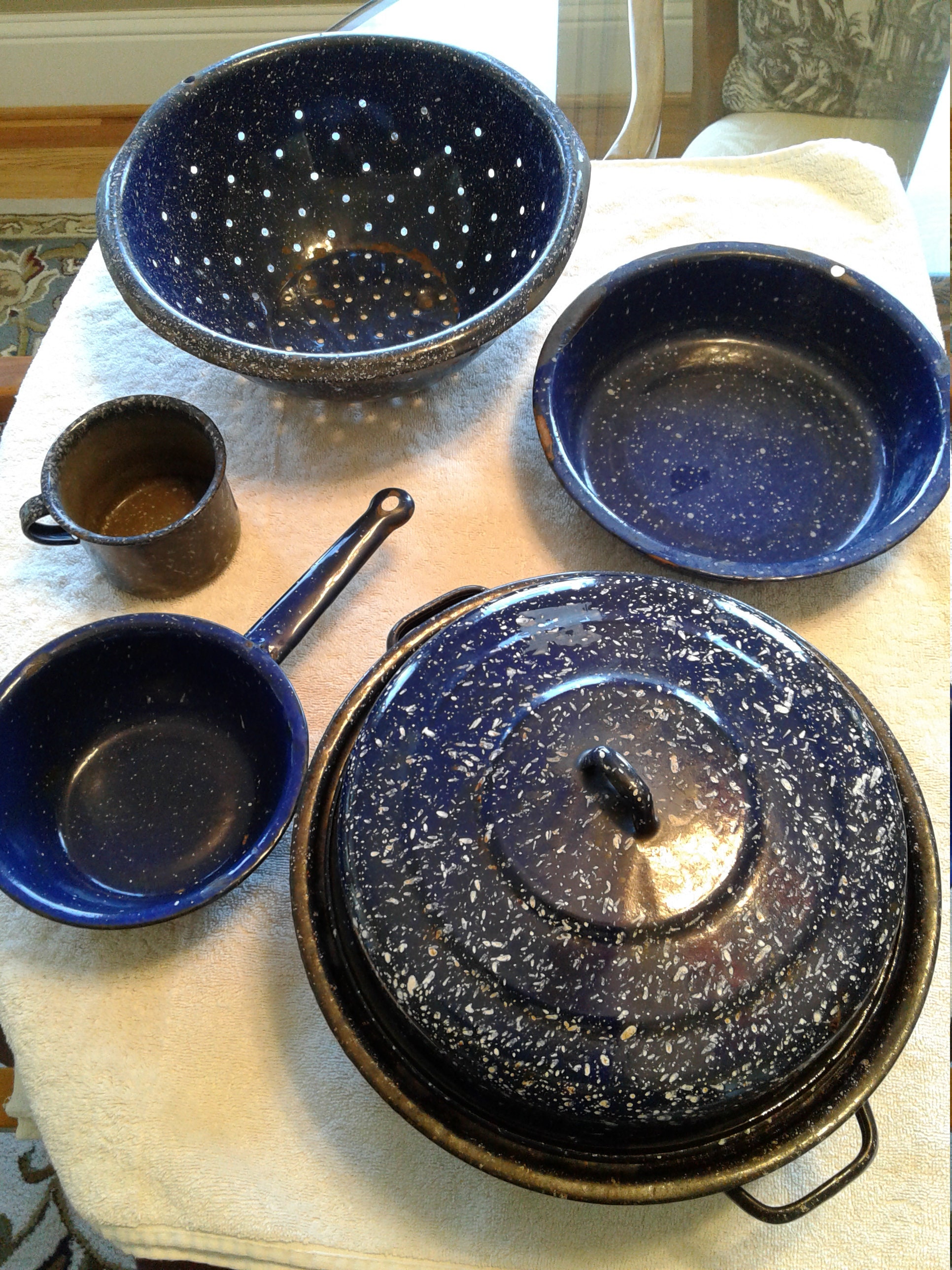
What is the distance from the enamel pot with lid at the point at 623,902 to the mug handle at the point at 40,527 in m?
0.33

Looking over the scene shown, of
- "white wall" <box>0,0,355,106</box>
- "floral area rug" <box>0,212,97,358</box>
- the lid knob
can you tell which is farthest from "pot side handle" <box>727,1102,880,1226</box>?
"white wall" <box>0,0,355,106</box>

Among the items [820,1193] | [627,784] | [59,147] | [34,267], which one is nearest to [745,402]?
[627,784]

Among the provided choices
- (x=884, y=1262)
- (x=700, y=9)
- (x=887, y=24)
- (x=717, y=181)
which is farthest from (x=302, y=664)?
(x=887, y=24)

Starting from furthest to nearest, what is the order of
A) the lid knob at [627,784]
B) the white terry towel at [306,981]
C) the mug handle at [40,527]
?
the mug handle at [40,527] < the white terry towel at [306,981] < the lid knob at [627,784]

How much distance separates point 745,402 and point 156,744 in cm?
60

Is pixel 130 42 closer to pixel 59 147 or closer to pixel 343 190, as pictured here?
pixel 59 147

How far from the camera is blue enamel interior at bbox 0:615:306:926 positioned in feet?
2.21

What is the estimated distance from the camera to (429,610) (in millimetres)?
681

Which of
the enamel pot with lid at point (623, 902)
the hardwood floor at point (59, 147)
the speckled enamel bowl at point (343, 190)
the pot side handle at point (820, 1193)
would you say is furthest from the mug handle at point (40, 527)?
the hardwood floor at point (59, 147)

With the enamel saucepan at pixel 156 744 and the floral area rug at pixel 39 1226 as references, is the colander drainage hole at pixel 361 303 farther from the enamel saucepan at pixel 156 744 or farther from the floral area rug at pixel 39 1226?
the floral area rug at pixel 39 1226

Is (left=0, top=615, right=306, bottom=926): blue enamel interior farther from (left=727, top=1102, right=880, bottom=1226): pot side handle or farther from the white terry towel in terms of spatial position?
(left=727, top=1102, right=880, bottom=1226): pot side handle

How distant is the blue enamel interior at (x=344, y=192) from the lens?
2.80 ft

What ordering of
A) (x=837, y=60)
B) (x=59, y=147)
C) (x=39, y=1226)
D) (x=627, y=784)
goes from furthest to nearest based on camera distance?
(x=59, y=147)
(x=837, y=60)
(x=39, y=1226)
(x=627, y=784)

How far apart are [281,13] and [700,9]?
1.00m
